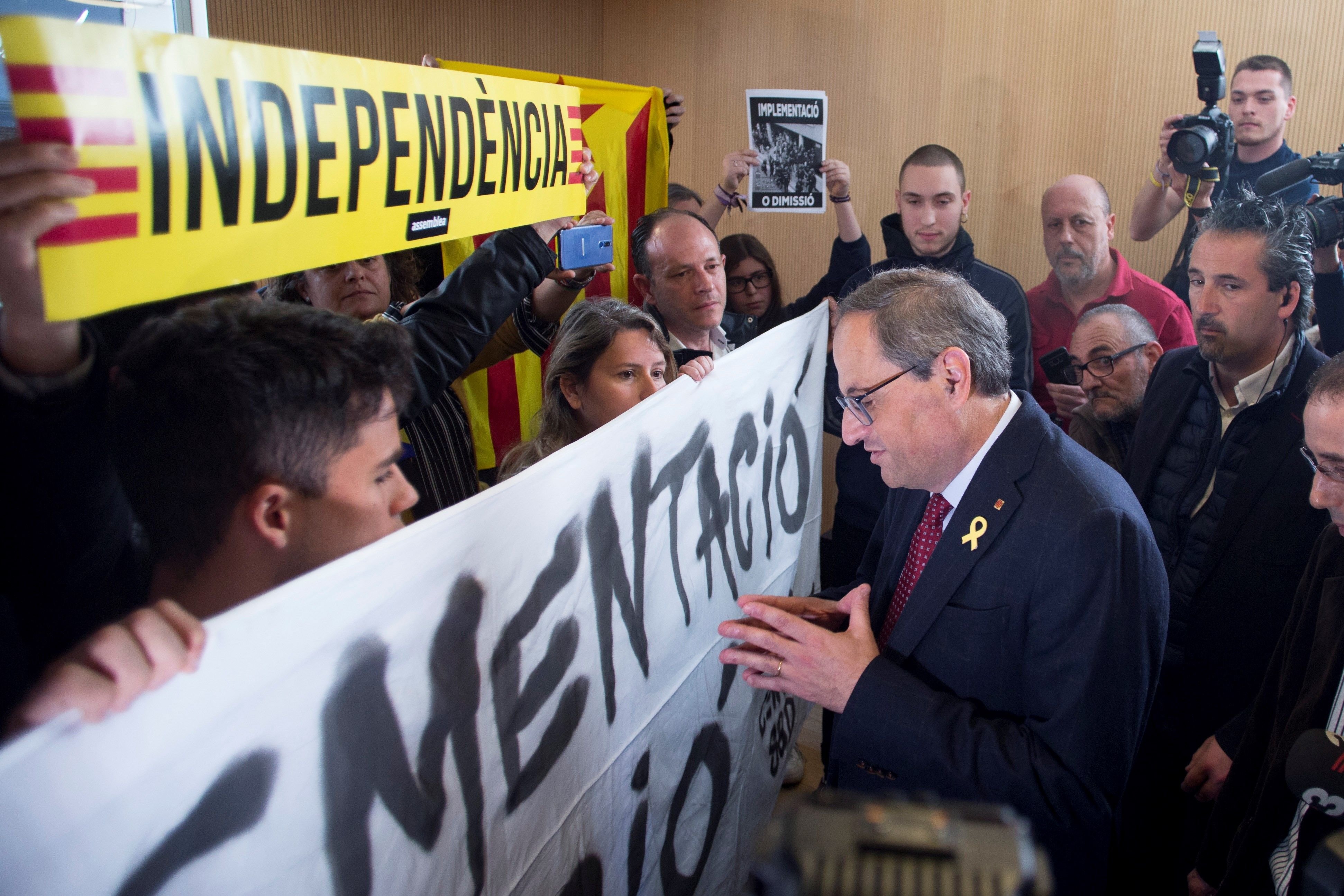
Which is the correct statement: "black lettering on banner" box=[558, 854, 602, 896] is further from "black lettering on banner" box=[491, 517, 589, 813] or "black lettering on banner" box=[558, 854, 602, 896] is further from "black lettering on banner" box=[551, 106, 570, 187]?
"black lettering on banner" box=[551, 106, 570, 187]

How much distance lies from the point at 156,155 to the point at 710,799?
140 cm

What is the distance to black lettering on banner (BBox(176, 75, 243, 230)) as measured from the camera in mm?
837

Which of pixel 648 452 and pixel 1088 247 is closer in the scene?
pixel 648 452

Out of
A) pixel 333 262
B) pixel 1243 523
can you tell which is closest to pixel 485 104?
pixel 333 262

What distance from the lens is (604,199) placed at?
9.53ft

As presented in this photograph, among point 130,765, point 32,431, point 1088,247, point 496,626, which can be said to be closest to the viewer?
point 130,765

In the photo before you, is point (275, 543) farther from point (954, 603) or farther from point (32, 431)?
point (954, 603)

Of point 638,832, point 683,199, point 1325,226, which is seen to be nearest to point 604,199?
point 683,199

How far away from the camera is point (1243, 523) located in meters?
1.83

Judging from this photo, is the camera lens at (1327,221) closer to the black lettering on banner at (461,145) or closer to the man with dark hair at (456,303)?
the man with dark hair at (456,303)

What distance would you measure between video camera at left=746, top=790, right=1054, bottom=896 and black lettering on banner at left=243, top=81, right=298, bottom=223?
0.79m

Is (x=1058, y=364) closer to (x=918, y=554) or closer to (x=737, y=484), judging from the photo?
(x=737, y=484)

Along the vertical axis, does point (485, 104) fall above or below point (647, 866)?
above

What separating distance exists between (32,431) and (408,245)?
1.49ft
